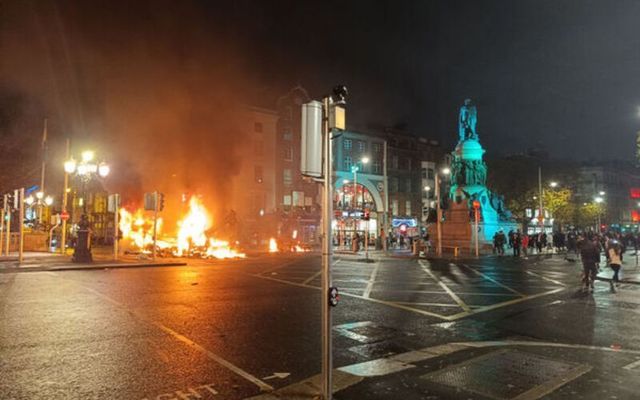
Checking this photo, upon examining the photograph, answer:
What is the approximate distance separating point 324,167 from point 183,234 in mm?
25742

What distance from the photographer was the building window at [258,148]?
45594 millimetres

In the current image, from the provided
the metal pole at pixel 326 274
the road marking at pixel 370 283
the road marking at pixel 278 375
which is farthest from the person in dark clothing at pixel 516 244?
the metal pole at pixel 326 274

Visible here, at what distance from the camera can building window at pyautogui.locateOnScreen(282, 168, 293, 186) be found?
47.5 meters

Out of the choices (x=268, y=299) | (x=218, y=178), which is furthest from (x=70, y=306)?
(x=218, y=178)

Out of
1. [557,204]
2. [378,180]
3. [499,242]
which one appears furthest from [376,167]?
[499,242]

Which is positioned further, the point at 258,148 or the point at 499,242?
the point at 258,148

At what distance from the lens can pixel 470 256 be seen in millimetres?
28391

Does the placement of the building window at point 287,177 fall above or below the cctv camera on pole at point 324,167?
above

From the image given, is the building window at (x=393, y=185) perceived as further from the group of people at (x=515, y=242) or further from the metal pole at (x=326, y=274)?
the metal pole at (x=326, y=274)

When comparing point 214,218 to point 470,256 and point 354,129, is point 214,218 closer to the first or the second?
point 470,256

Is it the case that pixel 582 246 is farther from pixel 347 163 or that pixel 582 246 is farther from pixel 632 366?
pixel 347 163

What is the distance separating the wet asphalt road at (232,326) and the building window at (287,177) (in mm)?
33188

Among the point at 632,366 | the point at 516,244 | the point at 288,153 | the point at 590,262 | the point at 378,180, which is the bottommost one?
the point at 632,366

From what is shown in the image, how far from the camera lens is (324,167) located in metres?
4.41
